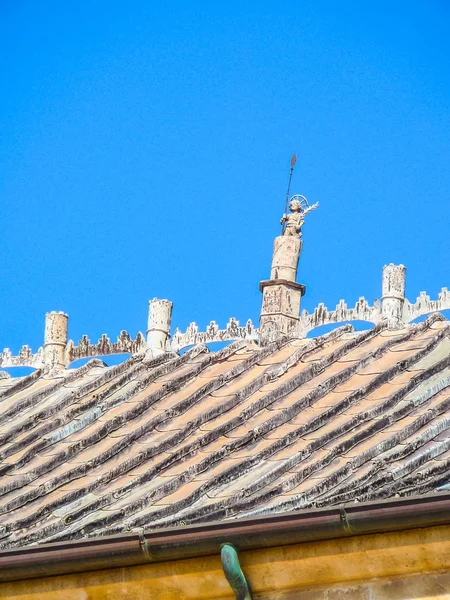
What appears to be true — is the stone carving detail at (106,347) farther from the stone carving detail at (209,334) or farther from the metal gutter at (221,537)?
the metal gutter at (221,537)

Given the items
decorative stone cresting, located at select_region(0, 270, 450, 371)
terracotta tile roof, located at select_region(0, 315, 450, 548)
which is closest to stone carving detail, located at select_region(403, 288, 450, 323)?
decorative stone cresting, located at select_region(0, 270, 450, 371)

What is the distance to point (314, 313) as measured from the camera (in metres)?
22.0

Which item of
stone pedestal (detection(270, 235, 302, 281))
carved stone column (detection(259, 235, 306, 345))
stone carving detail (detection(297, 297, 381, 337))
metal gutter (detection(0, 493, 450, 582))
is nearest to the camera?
metal gutter (detection(0, 493, 450, 582))

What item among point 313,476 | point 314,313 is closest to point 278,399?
point 313,476

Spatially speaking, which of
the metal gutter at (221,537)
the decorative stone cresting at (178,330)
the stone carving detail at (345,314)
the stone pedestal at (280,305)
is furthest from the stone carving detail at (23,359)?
the metal gutter at (221,537)

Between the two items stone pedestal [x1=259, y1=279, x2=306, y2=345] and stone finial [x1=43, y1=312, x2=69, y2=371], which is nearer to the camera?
stone pedestal [x1=259, y1=279, x2=306, y2=345]

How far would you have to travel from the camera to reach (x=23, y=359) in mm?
25141

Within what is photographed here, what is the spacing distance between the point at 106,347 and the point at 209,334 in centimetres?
160

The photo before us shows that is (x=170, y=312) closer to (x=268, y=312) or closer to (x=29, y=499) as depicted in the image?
(x=268, y=312)

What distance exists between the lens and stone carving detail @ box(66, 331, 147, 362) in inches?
930

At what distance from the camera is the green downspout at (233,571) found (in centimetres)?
1100

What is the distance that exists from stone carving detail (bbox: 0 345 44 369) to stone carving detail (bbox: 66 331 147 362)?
29.7 inches

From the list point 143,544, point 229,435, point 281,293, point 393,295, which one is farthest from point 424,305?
point 143,544

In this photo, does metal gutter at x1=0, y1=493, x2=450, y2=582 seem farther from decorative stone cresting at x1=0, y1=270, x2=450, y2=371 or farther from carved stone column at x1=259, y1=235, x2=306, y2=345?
decorative stone cresting at x1=0, y1=270, x2=450, y2=371
